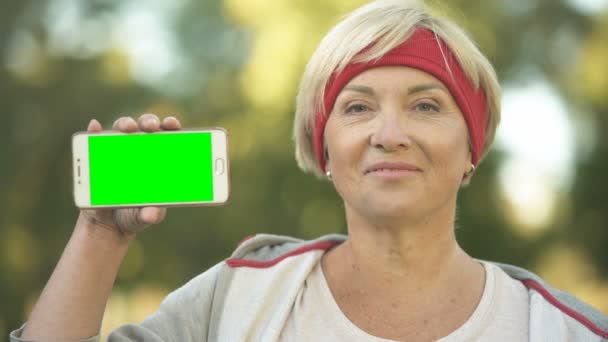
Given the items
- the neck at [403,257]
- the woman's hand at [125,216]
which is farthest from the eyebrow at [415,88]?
the woman's hand at [125,216]

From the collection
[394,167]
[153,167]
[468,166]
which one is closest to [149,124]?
[153,167]

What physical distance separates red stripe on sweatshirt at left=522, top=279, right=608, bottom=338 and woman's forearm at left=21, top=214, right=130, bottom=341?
136 centimetres

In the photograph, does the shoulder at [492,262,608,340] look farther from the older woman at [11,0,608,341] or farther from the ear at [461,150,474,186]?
the ear at [461,150,474,186]

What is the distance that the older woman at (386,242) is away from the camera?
2.37 meters

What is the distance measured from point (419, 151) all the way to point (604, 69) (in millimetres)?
8127

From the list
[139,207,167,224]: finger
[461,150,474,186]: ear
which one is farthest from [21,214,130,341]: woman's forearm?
[461,150,474,186]: ear

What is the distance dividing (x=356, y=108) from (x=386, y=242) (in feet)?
1.54

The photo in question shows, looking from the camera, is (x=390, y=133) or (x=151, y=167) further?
(x=390, y=133)

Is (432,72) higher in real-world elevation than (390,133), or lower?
higher

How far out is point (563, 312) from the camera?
238cm

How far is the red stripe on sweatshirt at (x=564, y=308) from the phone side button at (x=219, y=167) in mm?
1129

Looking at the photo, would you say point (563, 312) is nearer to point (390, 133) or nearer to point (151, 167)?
point (390, 133)

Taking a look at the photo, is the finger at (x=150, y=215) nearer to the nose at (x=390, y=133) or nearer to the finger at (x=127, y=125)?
the finger at (x=127, y=125)

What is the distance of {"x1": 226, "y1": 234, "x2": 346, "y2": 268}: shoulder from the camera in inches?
101
